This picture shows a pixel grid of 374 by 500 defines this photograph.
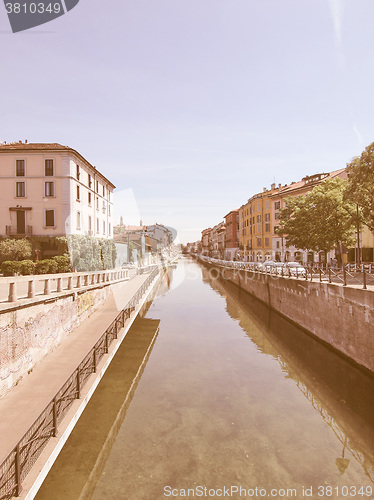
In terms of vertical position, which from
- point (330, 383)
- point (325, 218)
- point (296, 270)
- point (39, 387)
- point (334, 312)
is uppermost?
point (325, 218)

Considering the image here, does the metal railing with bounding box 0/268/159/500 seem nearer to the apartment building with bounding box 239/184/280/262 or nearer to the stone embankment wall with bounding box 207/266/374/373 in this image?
the stone embankment wall with bounding box 207/266/374/373

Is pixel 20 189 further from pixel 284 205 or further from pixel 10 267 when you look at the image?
pixel 284 205

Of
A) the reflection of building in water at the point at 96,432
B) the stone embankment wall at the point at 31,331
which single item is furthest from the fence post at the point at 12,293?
the reflection of building in water at the point at 96,432

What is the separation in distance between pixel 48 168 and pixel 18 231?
324 inches

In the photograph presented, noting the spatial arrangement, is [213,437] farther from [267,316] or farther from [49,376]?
[267,316]

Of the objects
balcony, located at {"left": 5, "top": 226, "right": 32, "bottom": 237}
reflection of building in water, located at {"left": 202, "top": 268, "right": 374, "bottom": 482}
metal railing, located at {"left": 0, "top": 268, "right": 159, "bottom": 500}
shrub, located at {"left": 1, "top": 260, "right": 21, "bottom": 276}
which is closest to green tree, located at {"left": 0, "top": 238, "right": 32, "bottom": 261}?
balcony, located at {"left": 5, "top": 226, "right": 32, "bottom": 237}

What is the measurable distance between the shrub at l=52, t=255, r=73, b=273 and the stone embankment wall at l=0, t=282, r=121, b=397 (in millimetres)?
18411

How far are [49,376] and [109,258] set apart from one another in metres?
38.7

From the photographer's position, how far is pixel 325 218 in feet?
102

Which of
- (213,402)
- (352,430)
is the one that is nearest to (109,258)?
(213,402)

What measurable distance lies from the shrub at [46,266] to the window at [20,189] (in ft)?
32.6

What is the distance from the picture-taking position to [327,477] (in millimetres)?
8742

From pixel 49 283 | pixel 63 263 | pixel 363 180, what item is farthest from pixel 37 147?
pixel 363 180

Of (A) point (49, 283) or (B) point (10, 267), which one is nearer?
(A) point (49, 283)
